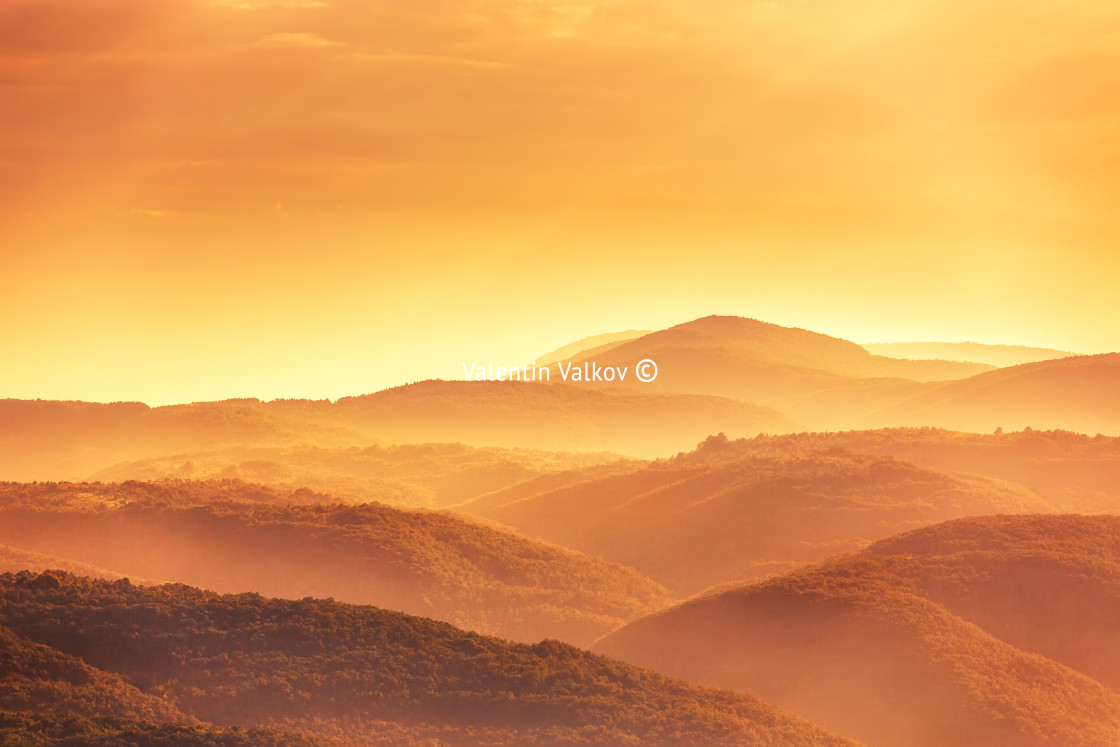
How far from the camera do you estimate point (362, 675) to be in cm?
2394

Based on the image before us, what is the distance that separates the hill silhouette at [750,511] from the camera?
46.6 metres

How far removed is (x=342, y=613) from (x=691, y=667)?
9776 mm

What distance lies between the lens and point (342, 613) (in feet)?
88.8

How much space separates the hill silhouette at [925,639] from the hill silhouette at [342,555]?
21.1ft

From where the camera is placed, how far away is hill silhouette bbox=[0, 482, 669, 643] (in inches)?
1531

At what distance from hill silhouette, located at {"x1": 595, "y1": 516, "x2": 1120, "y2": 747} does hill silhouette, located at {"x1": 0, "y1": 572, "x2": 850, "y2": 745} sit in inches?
170

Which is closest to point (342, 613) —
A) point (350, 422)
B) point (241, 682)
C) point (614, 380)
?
point (241, 682)

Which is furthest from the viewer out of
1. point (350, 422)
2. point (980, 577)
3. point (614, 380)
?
point (614, 380)

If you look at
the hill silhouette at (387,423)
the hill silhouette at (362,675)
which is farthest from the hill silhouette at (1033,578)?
the hill silhouette at (387,423)

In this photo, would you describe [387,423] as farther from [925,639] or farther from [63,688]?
[63,688]

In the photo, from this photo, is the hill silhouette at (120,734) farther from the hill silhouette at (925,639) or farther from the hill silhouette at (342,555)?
the hill silhouette at (342,555)

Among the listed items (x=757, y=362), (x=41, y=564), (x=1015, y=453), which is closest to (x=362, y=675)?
(x=41, y=564)

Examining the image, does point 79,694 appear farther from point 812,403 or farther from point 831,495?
point 812,403

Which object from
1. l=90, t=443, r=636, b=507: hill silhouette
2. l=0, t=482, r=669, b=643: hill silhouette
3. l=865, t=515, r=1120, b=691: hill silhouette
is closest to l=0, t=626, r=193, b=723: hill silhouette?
l=0, t=482, r=669, b=643: hill silhouette
